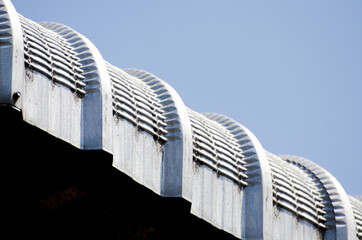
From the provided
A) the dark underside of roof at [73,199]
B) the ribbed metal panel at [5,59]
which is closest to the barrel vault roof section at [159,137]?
the ribbed metal panel at [5,59]

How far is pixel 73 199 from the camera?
22906 mm

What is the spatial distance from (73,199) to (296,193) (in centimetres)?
716

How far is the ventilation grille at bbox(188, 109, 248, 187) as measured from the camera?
23.8 metres

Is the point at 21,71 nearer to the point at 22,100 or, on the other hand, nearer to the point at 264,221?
the point at 22,100

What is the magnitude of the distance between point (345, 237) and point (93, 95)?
10.0 metres

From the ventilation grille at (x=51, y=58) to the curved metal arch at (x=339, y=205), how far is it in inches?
394

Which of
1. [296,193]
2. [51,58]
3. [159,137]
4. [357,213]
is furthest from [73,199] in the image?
[357,213]

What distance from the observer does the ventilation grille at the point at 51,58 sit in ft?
65.6

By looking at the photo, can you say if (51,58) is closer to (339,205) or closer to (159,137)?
(159,137)

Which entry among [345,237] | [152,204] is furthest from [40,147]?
[345,237]

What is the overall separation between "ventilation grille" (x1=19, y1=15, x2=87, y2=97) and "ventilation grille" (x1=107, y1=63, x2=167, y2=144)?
1.21 metres

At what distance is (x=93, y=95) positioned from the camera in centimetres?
2092

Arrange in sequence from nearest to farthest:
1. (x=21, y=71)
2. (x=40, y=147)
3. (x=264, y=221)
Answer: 1. (x=21, y=71)
2. (x=40, y=147)
3. (x=264, y=221)

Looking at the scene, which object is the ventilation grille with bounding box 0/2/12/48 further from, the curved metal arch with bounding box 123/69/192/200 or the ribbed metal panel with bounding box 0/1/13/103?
the curved metal arch with bounding box 123/69/192/200
